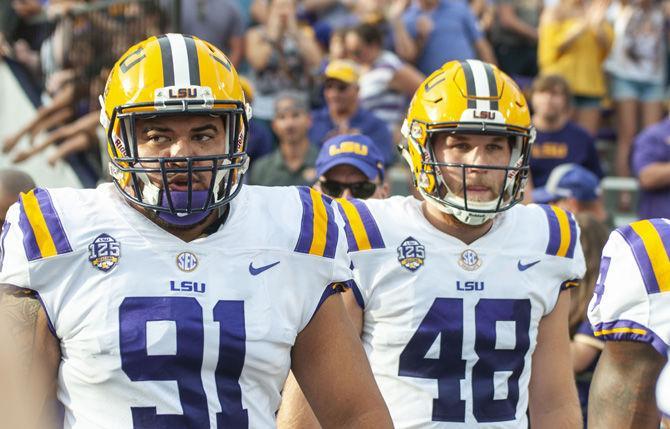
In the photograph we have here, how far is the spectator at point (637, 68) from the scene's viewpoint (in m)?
9.06

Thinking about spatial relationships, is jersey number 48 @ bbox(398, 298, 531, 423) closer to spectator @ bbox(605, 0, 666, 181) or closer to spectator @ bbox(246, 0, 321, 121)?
spectator @ bbox(246, 0, 321, 121)

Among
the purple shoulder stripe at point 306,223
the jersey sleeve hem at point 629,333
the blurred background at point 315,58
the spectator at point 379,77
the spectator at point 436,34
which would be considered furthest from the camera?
the spectator at point 436,34

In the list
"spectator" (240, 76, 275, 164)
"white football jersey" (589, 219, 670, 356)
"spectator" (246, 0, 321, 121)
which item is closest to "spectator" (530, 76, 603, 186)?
"spectator" (240, 76, 275, 164)

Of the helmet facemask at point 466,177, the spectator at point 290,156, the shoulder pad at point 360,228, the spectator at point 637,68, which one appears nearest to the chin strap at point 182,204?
the shoulder pad at point 360,228

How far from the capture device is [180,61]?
2.91 m

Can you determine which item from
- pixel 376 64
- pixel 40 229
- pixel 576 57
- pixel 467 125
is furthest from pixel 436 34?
pixel 40 229

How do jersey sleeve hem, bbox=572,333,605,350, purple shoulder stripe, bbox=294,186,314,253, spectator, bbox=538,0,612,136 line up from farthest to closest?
1. spectator, bbox=538,0,612,136
2. jersey sleeve hem, bbox=572,333,605,350
3. purple shoulder stripe, bbox=294,186,314,253

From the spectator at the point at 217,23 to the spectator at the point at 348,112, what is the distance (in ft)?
4.83

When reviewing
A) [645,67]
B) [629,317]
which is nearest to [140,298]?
[629,317]

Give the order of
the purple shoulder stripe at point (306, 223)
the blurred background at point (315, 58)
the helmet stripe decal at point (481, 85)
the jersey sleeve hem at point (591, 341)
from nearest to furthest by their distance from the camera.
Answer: the purple shoulder stripe at point (306, 223), the helmet stripe decal at point (481, 85), the jersey sleeve hem at point (591, 341), the blurred background at point (315, 58)

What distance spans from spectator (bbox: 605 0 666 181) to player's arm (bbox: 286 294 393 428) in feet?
21.3

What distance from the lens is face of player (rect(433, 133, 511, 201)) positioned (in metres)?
3.72

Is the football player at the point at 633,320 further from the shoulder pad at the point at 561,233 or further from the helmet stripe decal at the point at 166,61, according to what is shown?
the helmet stripe decal at the point at 166,61

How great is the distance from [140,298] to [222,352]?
0.75 ft
